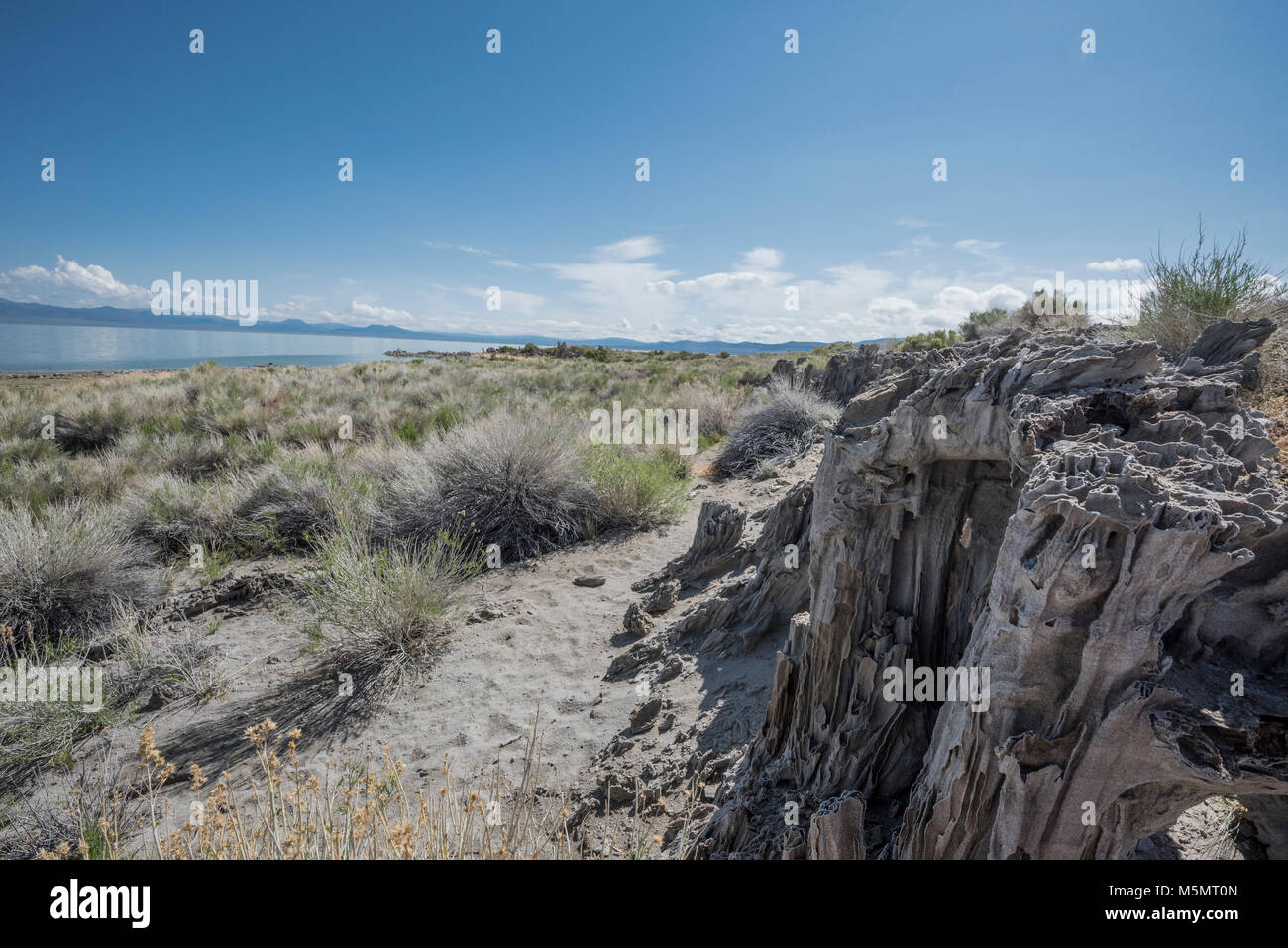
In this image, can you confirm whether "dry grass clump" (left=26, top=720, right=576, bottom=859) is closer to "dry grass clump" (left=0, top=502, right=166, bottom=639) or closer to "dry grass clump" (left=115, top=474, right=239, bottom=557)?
"dry grass clump" (left=0, top=502, right=166, bottom=639)

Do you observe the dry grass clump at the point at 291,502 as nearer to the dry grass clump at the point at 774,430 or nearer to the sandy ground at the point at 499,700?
the sandy ground at the point at 499,700

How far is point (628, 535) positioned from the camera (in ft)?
24.2

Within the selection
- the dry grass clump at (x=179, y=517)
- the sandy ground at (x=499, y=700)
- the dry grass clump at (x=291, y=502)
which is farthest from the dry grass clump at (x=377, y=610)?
the dry grass clump at (x=179, y=517)

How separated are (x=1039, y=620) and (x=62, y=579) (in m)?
7.52

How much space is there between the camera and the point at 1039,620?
148 cm

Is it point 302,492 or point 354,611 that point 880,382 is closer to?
point 354,611

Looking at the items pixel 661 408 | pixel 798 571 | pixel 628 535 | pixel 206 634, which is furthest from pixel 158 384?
pixel 798 571

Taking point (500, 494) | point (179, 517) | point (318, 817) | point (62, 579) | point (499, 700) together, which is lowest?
point (499, 700)

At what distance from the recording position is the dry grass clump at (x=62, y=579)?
525 centimetres

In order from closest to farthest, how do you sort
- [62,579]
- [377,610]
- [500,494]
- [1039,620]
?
[1039,620], [377,610], [62,579], [500,494]

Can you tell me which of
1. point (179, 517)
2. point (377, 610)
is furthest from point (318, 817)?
point (179, 517)

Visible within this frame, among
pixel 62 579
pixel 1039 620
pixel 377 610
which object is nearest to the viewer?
pixel 1039 620

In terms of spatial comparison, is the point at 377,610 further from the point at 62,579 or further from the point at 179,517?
the point at 179,517
